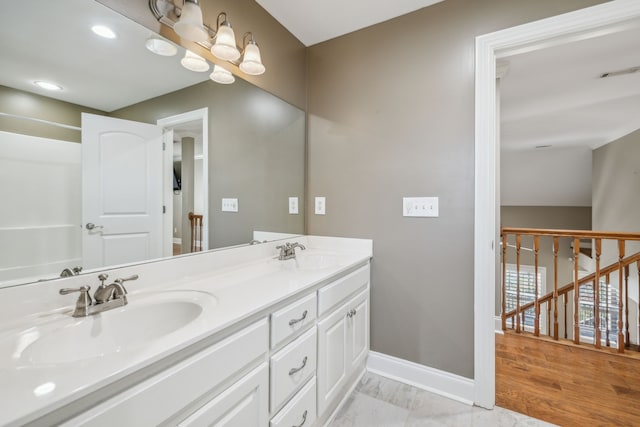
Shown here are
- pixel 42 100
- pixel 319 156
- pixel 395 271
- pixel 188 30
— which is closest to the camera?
pixel 42 100

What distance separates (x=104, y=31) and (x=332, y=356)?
1686 mm

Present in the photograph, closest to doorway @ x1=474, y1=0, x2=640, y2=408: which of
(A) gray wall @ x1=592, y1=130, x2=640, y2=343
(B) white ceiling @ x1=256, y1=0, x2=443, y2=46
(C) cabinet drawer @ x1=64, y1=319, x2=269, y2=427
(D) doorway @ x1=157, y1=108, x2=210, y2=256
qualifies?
(B) white ceiling @ x1=256, y1=0, x2=443, y2=46

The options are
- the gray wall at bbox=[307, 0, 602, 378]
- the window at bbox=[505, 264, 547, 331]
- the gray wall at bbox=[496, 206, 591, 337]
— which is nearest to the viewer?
the gray wall at bbox=[307, 0, 602, 378]

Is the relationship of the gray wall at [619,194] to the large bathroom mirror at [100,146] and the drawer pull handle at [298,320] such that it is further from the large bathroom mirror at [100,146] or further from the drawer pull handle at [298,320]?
the large bathroom mirror at [100,146]

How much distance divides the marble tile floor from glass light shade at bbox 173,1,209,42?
78.5 inches

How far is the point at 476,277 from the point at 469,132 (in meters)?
0.83

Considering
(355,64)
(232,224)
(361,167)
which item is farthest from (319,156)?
(232,224)

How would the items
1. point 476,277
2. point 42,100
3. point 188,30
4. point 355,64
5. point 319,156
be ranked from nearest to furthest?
1. point 42,100
2. point 188,30
3. point 476,277
4. point 355,64
5. point 319,156

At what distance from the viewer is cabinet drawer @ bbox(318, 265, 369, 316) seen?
1.31 meters

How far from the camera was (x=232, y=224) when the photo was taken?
1607 millimetres

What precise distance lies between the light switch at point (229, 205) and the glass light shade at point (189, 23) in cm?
81

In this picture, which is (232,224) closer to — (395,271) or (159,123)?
(159,123)

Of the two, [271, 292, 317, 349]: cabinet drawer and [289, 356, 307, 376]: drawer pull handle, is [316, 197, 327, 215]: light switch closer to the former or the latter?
[271, 292, 317, 349]: cabinet drawer

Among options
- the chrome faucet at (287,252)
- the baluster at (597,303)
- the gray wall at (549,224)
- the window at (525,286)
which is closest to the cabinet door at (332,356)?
the chrome faucet at (287,252)
